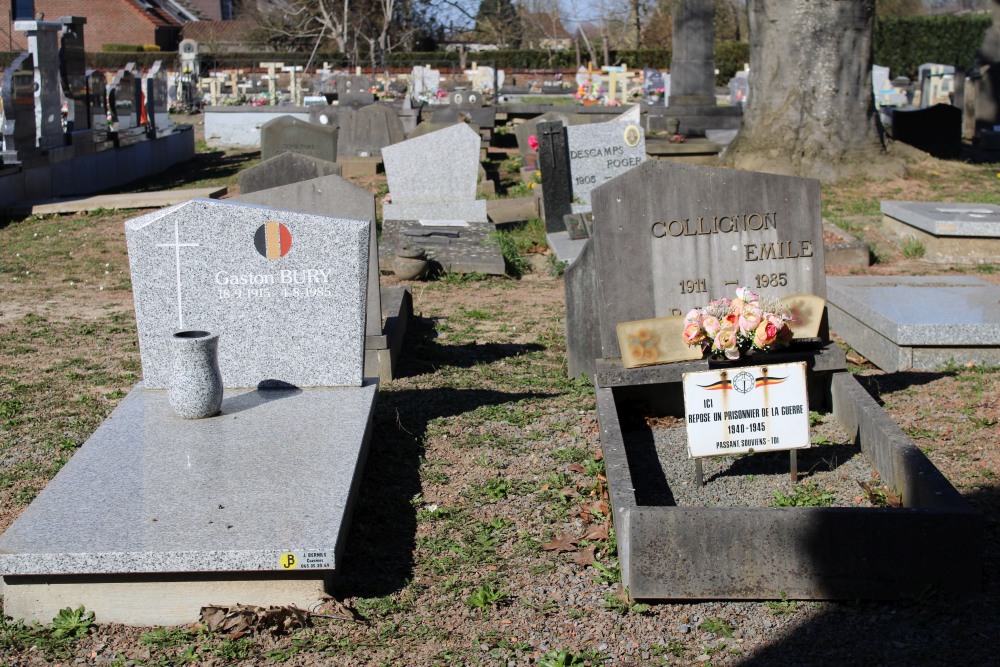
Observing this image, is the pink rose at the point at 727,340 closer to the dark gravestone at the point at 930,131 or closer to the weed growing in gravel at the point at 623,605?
the weed growing in gravel at the point at 623,605

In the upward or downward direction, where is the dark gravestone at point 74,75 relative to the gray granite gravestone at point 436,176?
upward

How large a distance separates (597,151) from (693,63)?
1215 centimetres

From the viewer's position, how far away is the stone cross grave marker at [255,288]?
16.5 ft

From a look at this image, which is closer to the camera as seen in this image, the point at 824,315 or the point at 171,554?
the point at 171,554

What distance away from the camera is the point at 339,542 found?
3715 millimetres

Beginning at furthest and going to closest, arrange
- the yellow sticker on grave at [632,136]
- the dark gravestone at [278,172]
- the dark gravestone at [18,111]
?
the dark gravestone at [18,111] → the yellow sticker on grave at [632,136] → the dark gravestone at [278,172]

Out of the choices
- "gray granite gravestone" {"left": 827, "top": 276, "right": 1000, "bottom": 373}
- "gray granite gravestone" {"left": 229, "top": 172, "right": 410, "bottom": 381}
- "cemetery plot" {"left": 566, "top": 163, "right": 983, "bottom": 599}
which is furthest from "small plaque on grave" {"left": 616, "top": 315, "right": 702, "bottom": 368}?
"gray granite gravestone" {"left": 229, "top": 172, "right": 410, "bottom": 381}

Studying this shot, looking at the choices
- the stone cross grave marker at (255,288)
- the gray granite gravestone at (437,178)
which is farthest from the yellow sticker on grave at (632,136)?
the stone cross grave marker at (255,288)

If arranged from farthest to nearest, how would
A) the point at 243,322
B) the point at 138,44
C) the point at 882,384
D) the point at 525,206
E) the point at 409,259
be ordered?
the point at 138,44 < the point at 525,206 < the point at 409,259 < the point at 882,384 < the point at 243,322

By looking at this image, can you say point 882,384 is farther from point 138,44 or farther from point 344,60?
point 138,44

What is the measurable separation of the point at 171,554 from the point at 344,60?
4626 centimetres

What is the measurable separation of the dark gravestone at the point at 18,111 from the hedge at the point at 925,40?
133 ft

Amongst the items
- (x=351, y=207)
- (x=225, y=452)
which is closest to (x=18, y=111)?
(x=351, y=207)

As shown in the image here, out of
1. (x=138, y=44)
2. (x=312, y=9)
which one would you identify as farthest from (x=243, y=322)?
(x=138, y=44)
